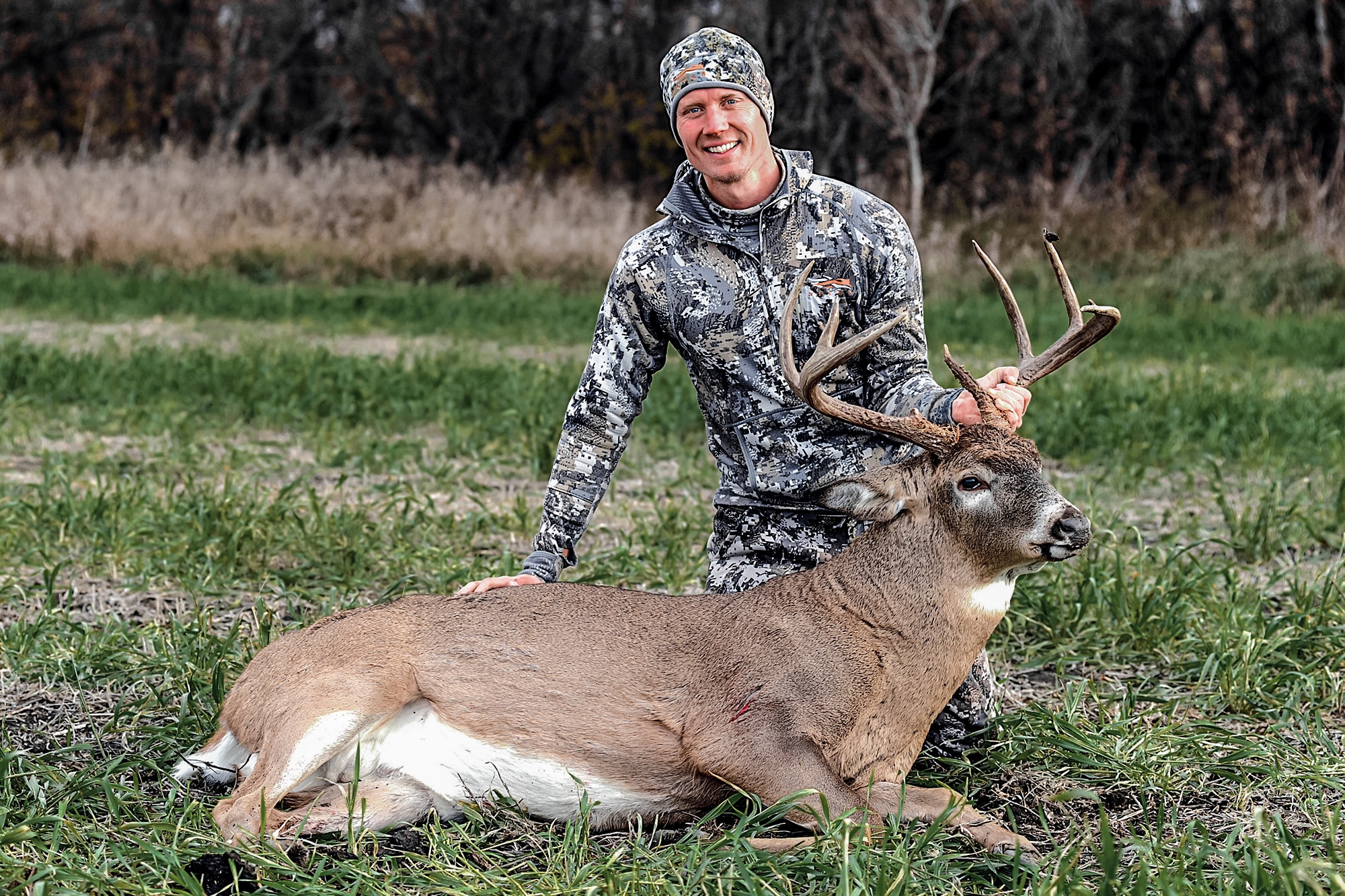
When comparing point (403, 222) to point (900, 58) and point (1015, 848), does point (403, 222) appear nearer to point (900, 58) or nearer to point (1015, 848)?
point (900, 58)

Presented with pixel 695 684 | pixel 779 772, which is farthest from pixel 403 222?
pixel 779 772

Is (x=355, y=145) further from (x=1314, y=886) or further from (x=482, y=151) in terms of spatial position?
(x=1314, y=886)

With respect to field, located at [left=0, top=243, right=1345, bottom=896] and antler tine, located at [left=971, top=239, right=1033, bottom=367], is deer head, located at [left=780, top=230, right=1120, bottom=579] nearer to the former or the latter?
antler tine, located at [left=971, top=239, right=1033, bottom=367]

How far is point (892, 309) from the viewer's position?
13.0 feet

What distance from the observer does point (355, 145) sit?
24.3 meters

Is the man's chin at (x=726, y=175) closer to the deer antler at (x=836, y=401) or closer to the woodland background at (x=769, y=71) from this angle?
the deer antler at (x=836, y=401)

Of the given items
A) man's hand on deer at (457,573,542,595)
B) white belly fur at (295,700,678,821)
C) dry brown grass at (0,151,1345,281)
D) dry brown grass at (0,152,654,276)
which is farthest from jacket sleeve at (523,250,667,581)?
dry brown grass at (0,152,654,276)

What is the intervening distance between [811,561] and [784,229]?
2.96 feet

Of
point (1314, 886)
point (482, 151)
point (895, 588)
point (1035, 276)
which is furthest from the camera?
point (482, 151)

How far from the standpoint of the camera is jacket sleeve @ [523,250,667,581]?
386cm

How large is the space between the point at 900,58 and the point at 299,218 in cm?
759

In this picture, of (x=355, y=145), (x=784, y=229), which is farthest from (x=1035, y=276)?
(x=355, y=145)

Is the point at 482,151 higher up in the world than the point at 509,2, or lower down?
lower down

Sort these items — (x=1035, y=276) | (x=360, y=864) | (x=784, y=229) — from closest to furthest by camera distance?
(x=360, y=864)
(x=784, y=229)
(x=1035, y=276)
